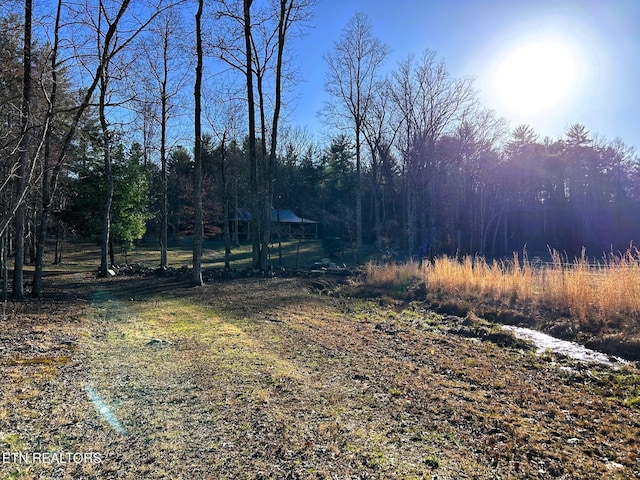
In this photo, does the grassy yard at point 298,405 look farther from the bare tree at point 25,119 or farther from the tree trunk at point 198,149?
the tree trunk at point 198,149

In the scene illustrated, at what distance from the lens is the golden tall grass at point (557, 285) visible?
709cm

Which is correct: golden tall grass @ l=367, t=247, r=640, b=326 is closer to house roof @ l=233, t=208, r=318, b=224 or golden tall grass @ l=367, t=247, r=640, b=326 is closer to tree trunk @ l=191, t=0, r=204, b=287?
tree trunk @ l=191, t=0, r=204, b=287

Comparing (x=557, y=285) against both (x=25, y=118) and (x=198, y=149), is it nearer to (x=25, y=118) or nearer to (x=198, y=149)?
(x=198, y=149)

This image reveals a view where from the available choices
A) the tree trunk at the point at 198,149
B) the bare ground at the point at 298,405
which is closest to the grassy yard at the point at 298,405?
the bare ground at the point at 298,405

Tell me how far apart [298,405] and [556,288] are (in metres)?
7.24

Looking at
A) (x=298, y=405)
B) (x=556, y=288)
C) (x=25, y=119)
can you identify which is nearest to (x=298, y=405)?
(x=298, y=405)

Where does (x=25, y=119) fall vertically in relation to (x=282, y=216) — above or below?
above

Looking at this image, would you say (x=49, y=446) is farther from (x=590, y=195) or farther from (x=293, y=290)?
(x=590, y=195)

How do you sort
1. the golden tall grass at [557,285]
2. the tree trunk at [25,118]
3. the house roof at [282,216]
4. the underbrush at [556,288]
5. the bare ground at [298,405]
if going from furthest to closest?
1. the house roof at [282,216]
2. the golden tall grass at [557,285]
3. the underbrush at [556,288]
4. the tree trunk at [25,118]
5. the bare ground at [298,405]

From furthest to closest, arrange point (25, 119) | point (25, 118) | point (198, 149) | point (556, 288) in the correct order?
point (198, 149), point (556, 288), point (25, 119), point (25, 118)

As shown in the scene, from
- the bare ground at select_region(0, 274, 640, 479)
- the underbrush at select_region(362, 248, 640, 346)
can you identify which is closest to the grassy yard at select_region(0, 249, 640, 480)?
the bare ground at select_region(0, 274, 640, 479)

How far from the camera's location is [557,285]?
8.50 metres

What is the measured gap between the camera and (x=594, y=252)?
113 feet

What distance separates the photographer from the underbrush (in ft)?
22.7
